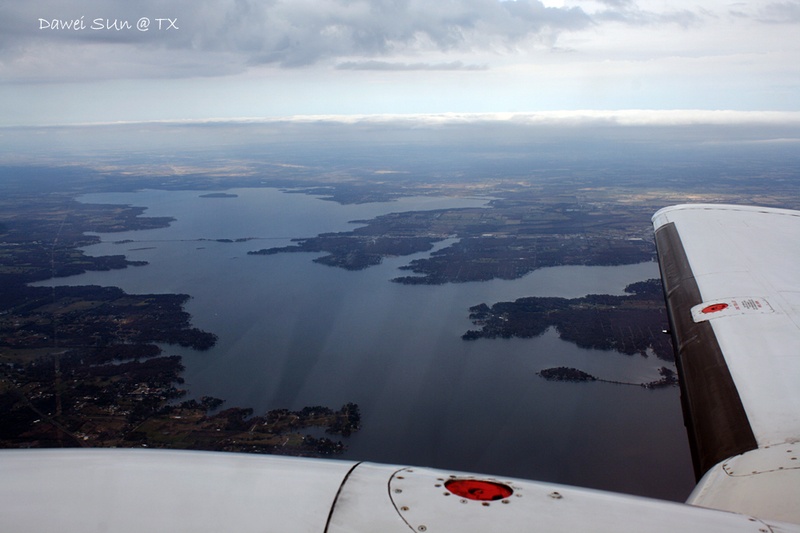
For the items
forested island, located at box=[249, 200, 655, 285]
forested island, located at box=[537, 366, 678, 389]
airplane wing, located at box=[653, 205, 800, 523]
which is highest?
airplane wing, located at box=[653, 205, 800, 523]

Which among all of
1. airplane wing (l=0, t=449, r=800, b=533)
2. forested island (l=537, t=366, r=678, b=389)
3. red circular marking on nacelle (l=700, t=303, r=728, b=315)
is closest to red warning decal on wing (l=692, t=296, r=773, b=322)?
red circular marking on nacelle (l=700, t=303, r=728, b=315)

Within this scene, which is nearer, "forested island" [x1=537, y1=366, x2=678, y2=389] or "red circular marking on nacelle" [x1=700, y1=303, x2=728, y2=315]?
"red circular marking on nacelle" [x1=700, y1=303, x2=728, y2=315]

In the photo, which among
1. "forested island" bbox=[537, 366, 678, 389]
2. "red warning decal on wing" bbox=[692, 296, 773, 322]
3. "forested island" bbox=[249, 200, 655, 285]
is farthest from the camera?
"forested island" bbox=[249, 200, 655, 285]

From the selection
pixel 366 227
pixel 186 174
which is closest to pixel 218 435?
pixel 366 227

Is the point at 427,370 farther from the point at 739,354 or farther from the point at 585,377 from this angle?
the point at 739,354

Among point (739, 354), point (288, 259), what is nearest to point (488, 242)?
point (288, 259)

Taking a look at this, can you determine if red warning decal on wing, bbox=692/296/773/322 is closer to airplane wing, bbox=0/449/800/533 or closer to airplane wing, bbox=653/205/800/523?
airplane wing, bbox=653/205/800/523

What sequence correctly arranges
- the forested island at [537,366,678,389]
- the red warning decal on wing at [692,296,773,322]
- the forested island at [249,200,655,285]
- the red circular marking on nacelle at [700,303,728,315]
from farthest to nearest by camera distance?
1. the forested island at [249,200,655,285]
2. the forested island at [537,366,678,389]
3. the red circular marking on nacelle at [700,303,728,315]
4. the red warning decal on wing at [692,296,773,322]
